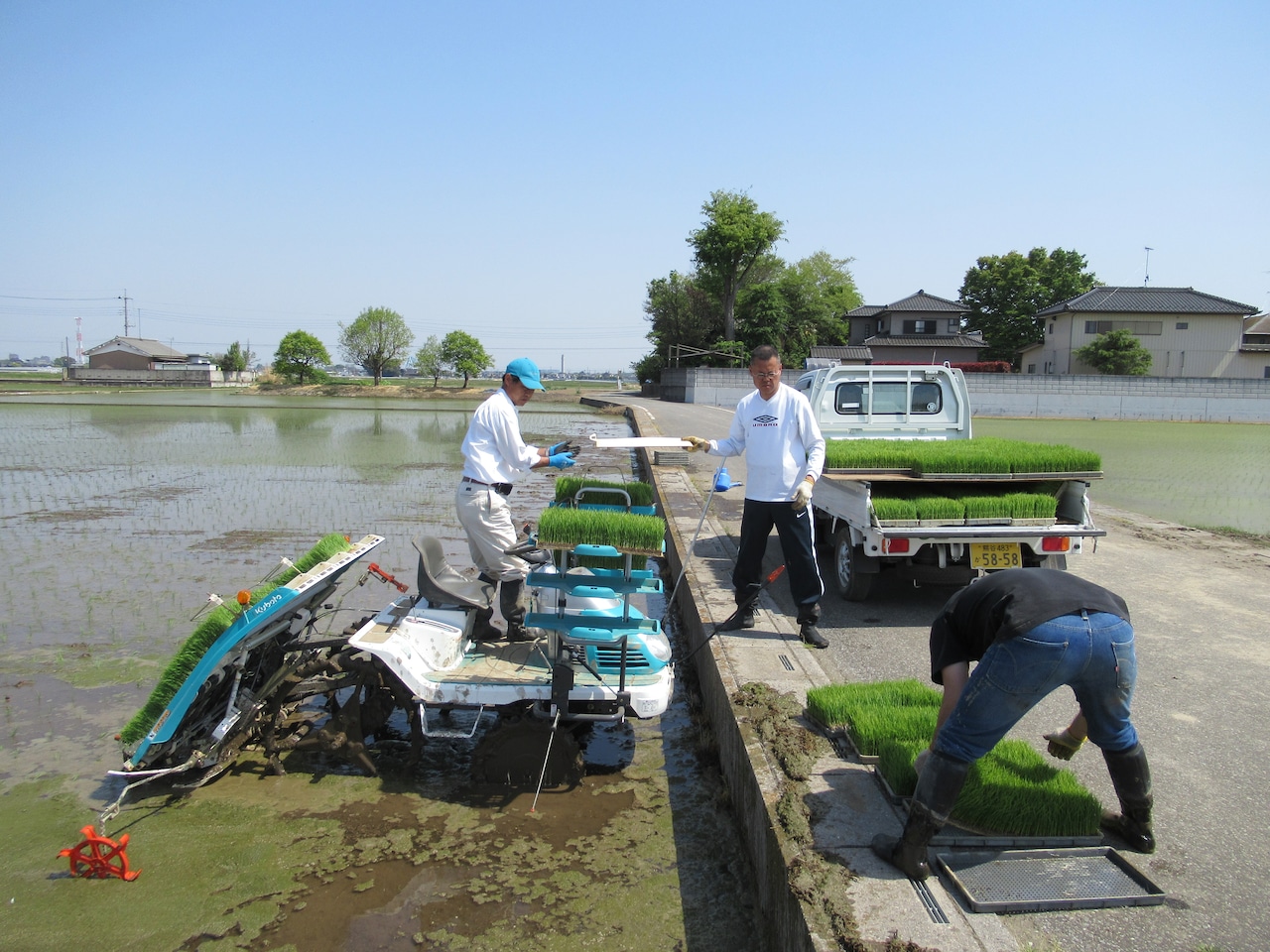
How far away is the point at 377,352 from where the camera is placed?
84812 millimetres

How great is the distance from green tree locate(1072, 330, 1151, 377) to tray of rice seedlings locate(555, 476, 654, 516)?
1890 inches

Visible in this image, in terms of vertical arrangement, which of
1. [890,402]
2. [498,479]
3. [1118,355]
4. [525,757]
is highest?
[1118,355]

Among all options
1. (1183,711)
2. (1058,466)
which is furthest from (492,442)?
(1058,466)

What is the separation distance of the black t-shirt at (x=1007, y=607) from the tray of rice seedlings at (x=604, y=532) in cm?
156

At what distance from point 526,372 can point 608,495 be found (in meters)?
0.93

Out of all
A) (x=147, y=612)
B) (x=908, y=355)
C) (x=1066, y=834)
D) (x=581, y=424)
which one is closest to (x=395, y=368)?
(x=908, y=355)

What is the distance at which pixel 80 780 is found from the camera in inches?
171

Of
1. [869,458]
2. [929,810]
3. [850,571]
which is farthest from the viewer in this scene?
[850,571]

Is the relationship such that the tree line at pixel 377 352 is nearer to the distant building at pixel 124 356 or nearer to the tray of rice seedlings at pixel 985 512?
the distant building at pixel 124 356

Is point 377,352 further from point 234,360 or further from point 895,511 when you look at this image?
point 895,511

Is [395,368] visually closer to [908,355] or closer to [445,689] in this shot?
[908,355]

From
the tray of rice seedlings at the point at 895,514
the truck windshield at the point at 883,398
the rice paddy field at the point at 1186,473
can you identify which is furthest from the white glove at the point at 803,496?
the rice paddy field at the point at 1186,473

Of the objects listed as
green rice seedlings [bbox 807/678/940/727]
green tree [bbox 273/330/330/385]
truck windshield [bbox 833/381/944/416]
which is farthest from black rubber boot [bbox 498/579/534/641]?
green tree [bbox 273/330/330/385]

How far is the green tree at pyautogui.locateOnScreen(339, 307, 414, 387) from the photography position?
83812mm
